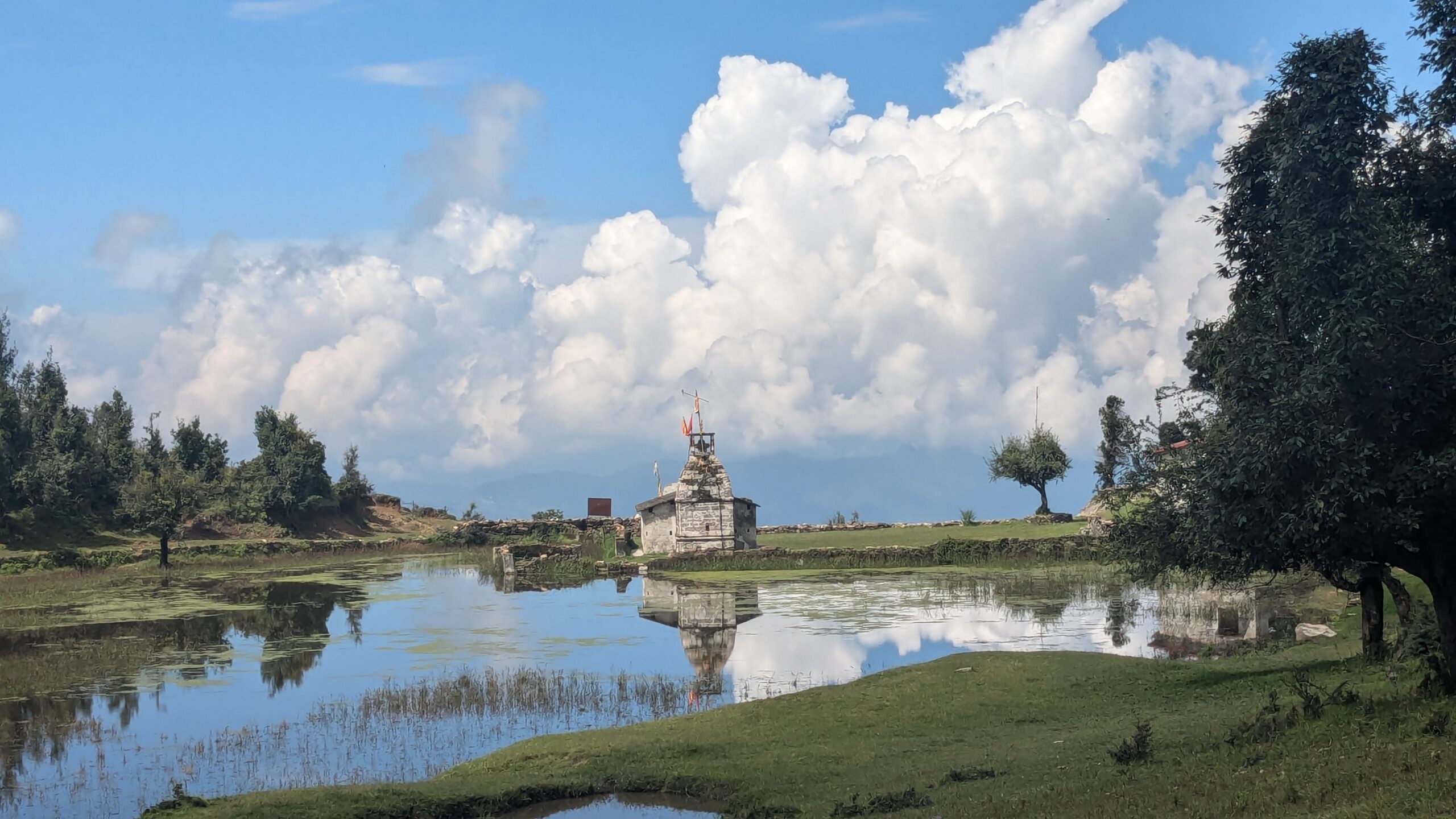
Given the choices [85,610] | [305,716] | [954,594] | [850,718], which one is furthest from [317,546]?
[850,718]

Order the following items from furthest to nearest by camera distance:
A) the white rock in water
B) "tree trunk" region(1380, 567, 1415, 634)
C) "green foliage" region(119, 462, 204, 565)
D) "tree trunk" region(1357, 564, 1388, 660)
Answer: "green foliage" region(119, 462, 204, 565)
the white rock in water
"tree trunk" region(1380, 567, 1415, 634)
"tree trunk" region(1357, 564, 1388, 660)

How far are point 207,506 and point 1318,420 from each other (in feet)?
292

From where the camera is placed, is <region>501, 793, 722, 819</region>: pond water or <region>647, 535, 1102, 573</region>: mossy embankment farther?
<region>647, 535, 1102, 573</region>: mossy embankment

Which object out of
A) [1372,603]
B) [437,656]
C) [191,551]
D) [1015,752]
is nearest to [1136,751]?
[1015,752]

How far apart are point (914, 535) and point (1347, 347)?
6131cm

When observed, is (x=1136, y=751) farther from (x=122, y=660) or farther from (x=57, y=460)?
(x=57, y=460)

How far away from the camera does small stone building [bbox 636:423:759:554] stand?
70.0 m

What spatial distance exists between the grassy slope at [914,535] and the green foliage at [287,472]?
41151 millimetres

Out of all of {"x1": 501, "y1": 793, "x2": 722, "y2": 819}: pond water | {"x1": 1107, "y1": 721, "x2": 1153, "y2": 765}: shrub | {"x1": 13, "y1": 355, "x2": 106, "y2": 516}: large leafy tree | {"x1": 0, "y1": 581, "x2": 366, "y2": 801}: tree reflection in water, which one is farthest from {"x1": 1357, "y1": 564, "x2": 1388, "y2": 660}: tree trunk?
{"x1": 13, "y1": 355, "x2": 106, "y2": 516}: large leafy tree

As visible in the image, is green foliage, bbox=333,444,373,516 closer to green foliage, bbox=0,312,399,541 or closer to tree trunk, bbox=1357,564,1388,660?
green foliage, bbox=0,312,399,541

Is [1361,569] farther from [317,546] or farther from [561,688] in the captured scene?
[317,546]

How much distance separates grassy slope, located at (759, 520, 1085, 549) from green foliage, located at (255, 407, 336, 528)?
41151mm

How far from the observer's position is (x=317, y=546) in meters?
84.9

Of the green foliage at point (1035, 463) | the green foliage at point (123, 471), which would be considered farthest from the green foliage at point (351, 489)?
the green foliage at point (1035, 463)
